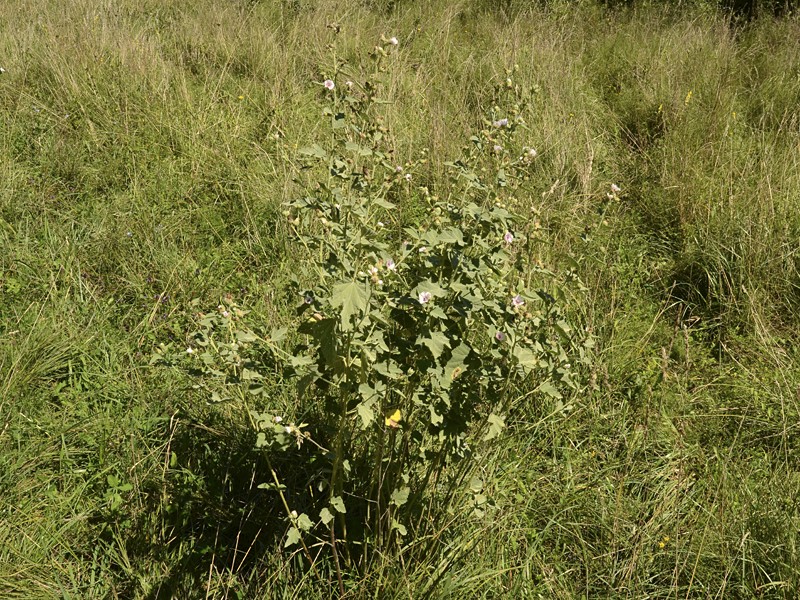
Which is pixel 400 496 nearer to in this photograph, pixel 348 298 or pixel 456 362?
pixel 456 362

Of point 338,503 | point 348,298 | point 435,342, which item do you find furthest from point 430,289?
point 338,503

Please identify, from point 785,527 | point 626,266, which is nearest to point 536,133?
point 626,266

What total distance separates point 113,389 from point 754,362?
265 centimetres

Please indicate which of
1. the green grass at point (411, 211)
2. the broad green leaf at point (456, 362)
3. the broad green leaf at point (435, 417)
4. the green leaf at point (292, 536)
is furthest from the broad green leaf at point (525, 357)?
the green leaf at point (292, 536)

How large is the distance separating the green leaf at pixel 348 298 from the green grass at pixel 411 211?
0.63m

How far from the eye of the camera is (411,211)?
385 cm

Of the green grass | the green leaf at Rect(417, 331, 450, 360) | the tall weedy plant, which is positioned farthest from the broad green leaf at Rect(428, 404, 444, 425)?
the green grass

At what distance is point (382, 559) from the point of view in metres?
1.95

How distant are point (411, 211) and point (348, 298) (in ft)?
8.12

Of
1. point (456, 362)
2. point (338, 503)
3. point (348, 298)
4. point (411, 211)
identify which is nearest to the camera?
point (348, 298)

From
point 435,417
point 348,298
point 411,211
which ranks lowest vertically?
point 411,211

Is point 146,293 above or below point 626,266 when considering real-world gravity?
below

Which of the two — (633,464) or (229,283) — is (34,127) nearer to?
(229,283)

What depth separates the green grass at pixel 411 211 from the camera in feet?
6.98
